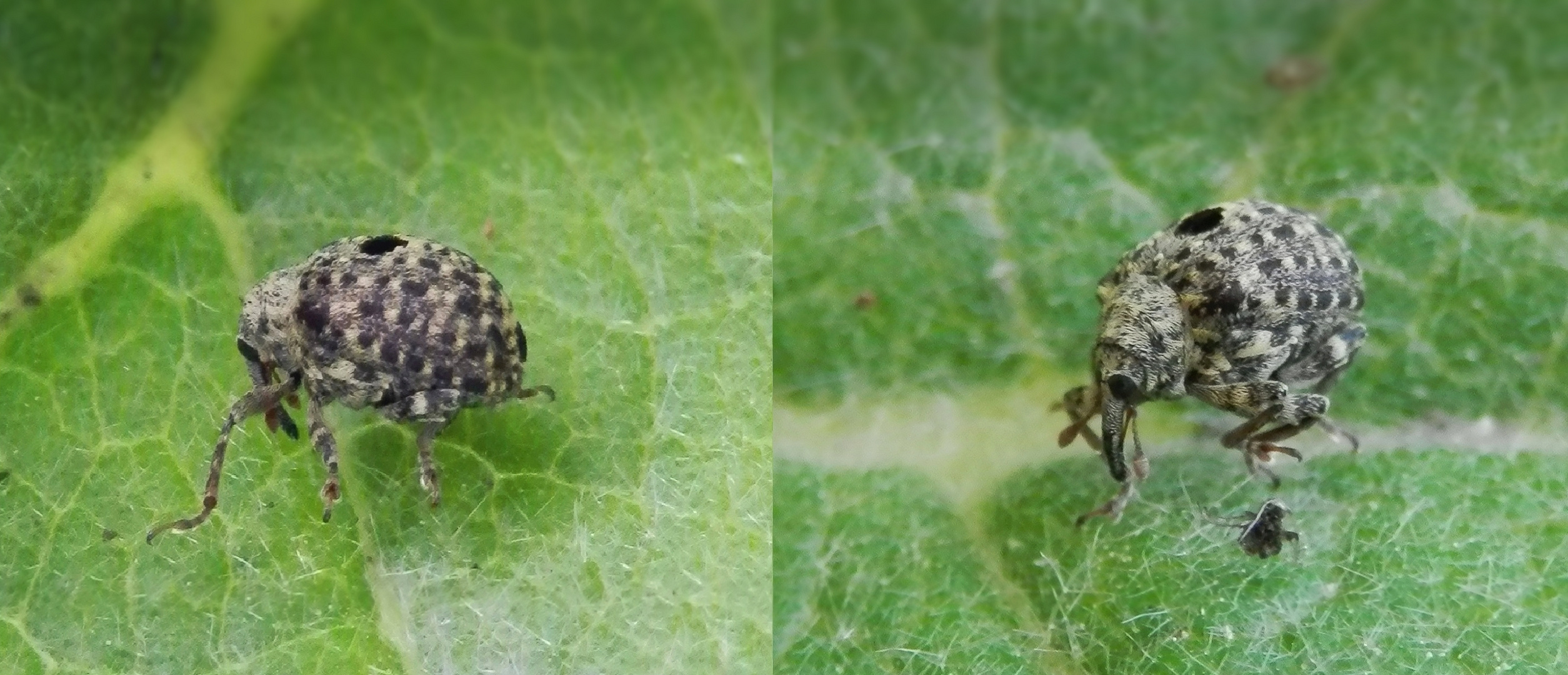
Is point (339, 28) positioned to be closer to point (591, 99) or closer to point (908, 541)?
point (591, 99)

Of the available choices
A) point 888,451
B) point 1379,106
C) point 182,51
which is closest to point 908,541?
point 888,451

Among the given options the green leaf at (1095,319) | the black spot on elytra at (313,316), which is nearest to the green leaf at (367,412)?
the black spot on elytra at (313,316)

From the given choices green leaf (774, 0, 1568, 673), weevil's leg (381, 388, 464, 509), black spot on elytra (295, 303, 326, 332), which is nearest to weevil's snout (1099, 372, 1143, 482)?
green leaf (774, 0, 1568, 673)

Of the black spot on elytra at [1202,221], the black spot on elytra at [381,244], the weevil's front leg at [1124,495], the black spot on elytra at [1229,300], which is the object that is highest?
the black spot on elytra at [381,244]

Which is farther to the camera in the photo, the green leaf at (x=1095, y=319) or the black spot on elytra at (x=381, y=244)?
the black spot on elytra at (x=381, y=244)

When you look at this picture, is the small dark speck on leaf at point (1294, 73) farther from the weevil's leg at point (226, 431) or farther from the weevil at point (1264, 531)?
the weevil's leg at point (226, 431)

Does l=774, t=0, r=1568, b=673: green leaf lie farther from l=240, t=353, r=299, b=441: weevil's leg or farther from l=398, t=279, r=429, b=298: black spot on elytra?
l=240, t=353, r=299, b=441: weevil's leg
